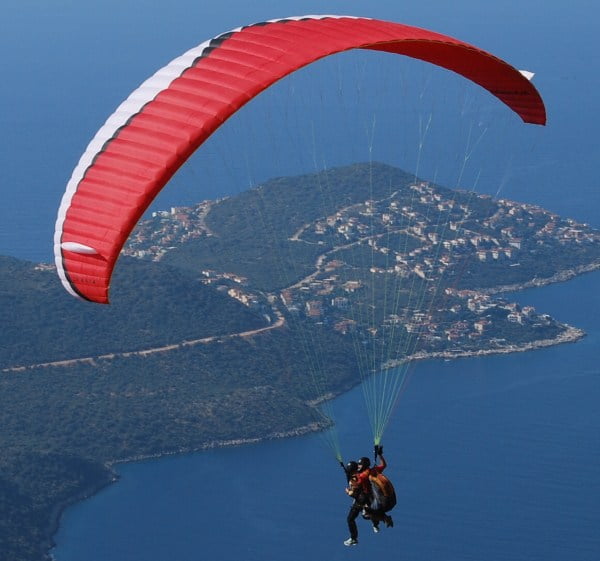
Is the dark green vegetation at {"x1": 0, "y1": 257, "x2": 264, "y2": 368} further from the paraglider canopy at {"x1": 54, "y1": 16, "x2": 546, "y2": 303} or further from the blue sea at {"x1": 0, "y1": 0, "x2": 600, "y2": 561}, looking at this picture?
the paraglider canopy at {"x1": 54, "y1": 16, "x2": 546, "y2": 303}

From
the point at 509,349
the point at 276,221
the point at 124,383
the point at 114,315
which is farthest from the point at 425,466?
the point at 276,221

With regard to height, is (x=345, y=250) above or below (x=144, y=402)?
above

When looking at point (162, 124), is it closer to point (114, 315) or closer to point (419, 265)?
point (114, 315)

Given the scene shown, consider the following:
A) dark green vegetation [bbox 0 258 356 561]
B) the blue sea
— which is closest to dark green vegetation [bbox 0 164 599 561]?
dark green vegetation [bbox 0 258 356 561]

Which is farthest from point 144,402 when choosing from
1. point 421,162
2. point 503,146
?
point 503,146

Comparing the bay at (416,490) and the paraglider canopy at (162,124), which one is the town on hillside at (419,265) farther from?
the paraglider canopy at (162,124)

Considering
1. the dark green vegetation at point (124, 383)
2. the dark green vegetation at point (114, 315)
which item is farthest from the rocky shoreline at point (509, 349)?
the dark green vegetation at point (114, 315)

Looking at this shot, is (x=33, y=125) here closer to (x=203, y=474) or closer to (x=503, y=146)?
(x=503, y=146)
